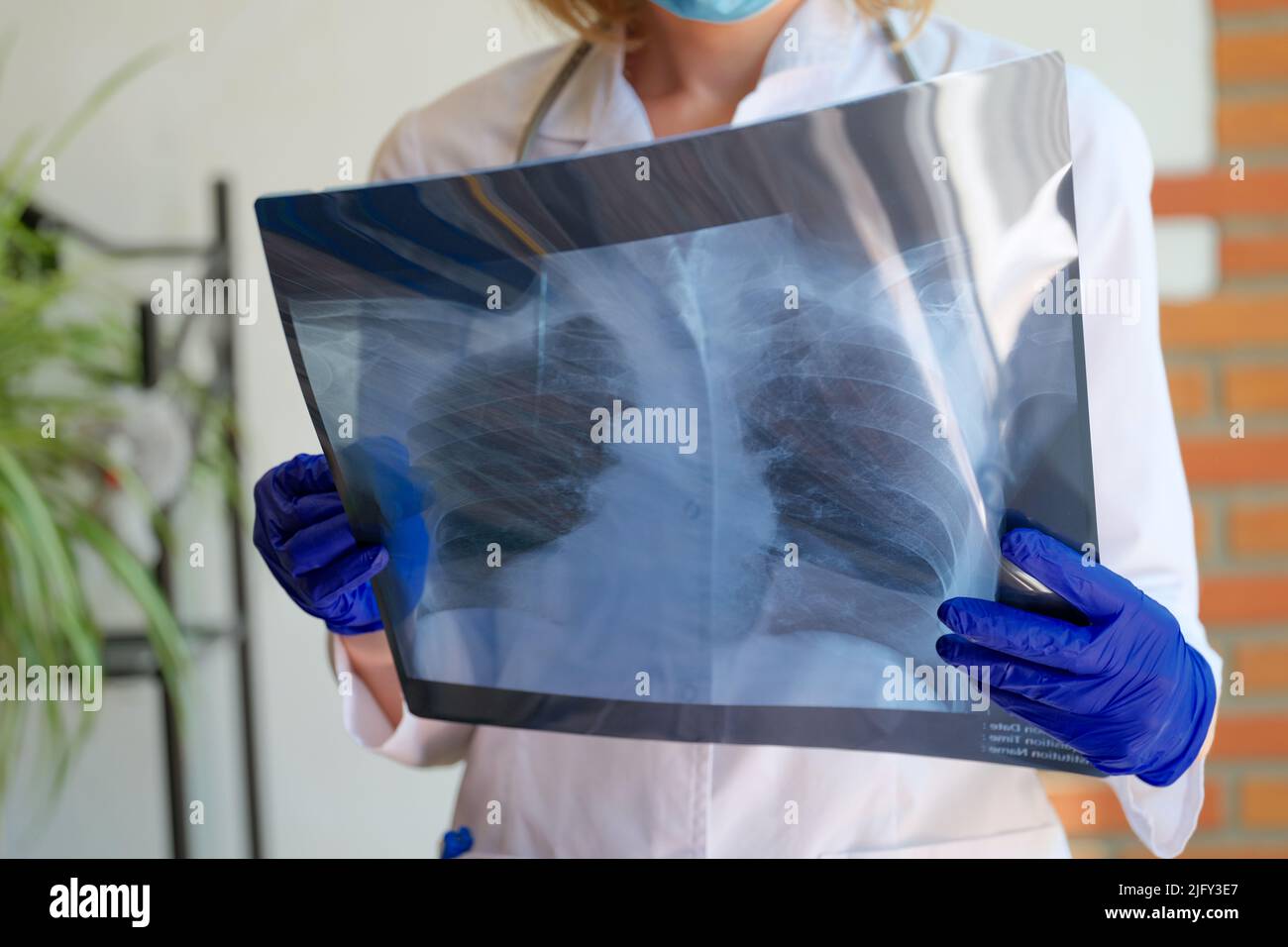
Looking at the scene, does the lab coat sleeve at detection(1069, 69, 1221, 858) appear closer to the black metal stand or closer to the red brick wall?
the red brick wall

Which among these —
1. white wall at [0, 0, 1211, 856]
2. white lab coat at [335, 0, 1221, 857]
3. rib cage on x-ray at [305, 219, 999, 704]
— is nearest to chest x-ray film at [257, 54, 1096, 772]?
rib cage on x-ray at [305, 219, 999, 704]

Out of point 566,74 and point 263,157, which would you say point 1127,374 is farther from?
point 263,157

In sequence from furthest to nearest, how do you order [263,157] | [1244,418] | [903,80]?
[263,157] → [1244,418] → [903,80]

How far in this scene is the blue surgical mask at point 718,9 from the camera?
0.86 m

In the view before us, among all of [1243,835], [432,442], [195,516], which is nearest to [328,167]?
[195,516]

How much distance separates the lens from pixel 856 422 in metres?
0.64

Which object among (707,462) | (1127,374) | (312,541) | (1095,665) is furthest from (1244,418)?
(312,541)

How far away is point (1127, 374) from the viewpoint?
77cm

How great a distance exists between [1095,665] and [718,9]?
0.54 m

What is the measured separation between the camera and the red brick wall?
1538 mm

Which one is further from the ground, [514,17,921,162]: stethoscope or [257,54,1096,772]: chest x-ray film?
[514,17,921,162]: stethoscope

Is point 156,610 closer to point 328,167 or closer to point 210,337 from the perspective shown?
point 210,337

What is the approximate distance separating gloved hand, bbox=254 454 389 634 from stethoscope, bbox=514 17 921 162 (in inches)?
12.6
